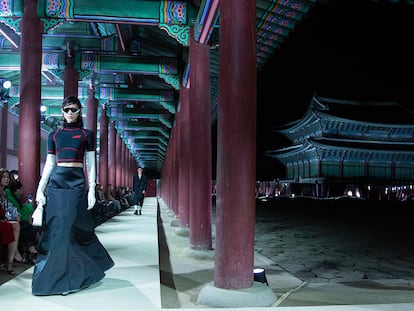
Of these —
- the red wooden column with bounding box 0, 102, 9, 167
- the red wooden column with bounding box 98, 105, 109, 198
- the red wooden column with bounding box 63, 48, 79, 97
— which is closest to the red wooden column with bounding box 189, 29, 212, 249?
the red wooden column with bounding box 63, 48, 79, 97

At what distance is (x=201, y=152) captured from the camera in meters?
9.09

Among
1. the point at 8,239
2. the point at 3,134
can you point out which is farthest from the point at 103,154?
the point at 8,239

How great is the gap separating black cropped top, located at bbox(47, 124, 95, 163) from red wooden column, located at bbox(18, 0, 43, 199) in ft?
13.0

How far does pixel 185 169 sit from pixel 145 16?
481cm

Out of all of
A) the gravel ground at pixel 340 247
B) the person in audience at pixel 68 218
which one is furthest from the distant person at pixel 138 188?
the person in audience at pixel 68 218

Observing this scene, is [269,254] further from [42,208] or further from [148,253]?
[42,208]

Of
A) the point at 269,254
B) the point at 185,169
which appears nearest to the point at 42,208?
the point at 269,254

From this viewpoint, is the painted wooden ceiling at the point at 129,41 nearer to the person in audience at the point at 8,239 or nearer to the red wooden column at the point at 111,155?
the red wooden column at the point at 111,155

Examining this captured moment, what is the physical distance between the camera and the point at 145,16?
31.3ft

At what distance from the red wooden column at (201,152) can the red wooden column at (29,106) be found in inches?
110

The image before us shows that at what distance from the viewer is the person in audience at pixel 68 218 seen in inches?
173

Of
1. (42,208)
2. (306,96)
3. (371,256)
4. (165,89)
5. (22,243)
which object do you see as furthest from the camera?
(306,96)

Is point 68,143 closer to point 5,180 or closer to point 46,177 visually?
point 46,177

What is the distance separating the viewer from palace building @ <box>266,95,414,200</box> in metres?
35.9
